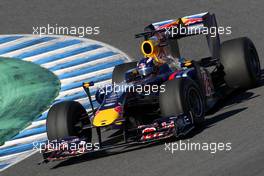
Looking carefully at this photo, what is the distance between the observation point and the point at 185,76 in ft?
41.2

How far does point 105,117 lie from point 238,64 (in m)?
3.05

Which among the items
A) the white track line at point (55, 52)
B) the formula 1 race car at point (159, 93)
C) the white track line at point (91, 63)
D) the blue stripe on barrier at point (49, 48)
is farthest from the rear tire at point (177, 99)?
the blue stripe on barrier at point (49, 48)

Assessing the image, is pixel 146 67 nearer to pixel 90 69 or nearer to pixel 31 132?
pixel 31 132

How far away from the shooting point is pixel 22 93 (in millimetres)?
16484

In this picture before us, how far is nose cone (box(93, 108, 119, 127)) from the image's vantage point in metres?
11.5

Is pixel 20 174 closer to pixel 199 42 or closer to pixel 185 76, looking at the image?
pixel 185 76

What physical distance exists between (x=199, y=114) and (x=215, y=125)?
0.34m

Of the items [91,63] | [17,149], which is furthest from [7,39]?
[17,149]

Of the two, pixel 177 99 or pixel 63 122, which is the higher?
pixel 177 99

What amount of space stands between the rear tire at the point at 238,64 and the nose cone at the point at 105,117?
2772 millimetres

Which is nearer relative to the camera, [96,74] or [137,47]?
[96,74]

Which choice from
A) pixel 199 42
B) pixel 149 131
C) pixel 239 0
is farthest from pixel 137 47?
pixel 149 131

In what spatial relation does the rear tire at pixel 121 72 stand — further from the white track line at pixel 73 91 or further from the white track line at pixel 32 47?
the white track line at pixel 32 47

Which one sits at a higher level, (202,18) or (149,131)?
(202,18)
